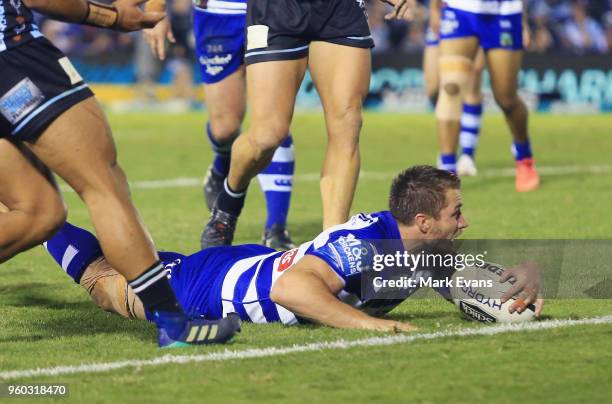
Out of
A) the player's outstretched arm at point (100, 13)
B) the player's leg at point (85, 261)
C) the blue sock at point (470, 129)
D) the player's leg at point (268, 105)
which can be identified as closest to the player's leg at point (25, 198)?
the player's outstretched arm at point (100, 13)

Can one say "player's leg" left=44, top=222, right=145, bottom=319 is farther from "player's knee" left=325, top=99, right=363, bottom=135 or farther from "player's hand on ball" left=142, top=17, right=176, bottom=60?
"player's hand on ball" left=142, top=17, right=176, bottom=60

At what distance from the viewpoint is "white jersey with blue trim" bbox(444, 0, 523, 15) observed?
11625 mm

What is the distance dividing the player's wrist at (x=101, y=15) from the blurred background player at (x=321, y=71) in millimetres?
1919

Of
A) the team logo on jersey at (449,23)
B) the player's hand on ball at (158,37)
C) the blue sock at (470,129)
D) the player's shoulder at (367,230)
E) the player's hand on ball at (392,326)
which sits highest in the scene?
the player's hand on ball at (158,37)

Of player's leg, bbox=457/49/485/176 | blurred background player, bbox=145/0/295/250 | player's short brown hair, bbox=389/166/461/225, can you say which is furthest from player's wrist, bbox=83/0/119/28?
player's leg, bbox=457/49/485/176

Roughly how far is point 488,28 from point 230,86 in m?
3.44

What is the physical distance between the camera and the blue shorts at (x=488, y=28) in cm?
1148

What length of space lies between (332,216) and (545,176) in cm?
634

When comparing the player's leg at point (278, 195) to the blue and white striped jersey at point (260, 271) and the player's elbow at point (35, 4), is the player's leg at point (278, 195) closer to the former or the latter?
the blue and white striped jersey at point (260, 271)

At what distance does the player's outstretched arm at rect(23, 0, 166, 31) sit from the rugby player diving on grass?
3.98ft

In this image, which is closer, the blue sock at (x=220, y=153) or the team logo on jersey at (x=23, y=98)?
the team logo on jersey at (x=23, y=98)

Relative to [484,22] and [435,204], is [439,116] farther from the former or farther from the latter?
[435,204]

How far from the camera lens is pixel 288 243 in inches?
342

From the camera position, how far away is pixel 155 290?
211 inches
